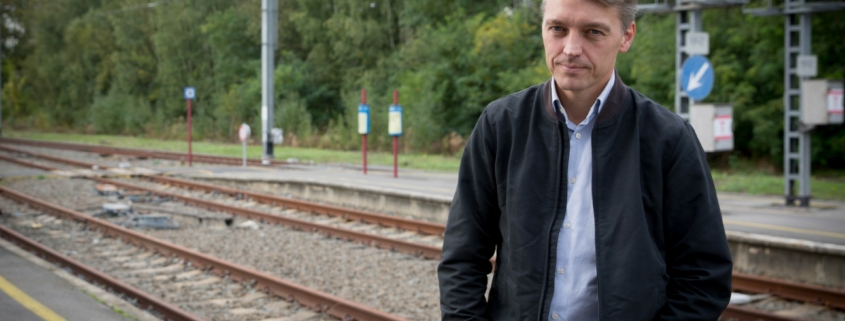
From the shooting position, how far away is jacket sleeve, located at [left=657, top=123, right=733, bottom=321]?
214 cm

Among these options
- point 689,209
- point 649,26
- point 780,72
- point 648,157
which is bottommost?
point 689,209

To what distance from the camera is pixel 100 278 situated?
8.97 meters

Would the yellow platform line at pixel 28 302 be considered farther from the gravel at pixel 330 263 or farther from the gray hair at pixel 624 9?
the gray hair at pixel 624 9

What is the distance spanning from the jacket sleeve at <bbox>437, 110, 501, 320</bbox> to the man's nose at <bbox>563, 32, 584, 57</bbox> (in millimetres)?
327

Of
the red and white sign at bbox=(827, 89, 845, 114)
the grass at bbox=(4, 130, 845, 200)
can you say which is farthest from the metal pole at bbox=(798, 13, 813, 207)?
the grass at bbox=(4, 130, 845, 200)

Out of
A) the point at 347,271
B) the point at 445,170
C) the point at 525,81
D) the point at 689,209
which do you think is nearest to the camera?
the point at 689,209

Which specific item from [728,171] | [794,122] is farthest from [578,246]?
[728,171]

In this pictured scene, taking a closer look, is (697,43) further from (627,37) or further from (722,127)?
(627,37)

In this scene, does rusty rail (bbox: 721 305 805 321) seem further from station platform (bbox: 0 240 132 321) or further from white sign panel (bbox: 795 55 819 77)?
white sign panel (bbox: 795 55 819 77)

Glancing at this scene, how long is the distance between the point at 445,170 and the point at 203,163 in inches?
320

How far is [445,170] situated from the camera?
23.2 meters

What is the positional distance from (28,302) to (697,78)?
335 inches

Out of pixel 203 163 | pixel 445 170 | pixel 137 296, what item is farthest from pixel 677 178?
pixel 203 163

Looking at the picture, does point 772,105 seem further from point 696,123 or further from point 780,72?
point 696,123
